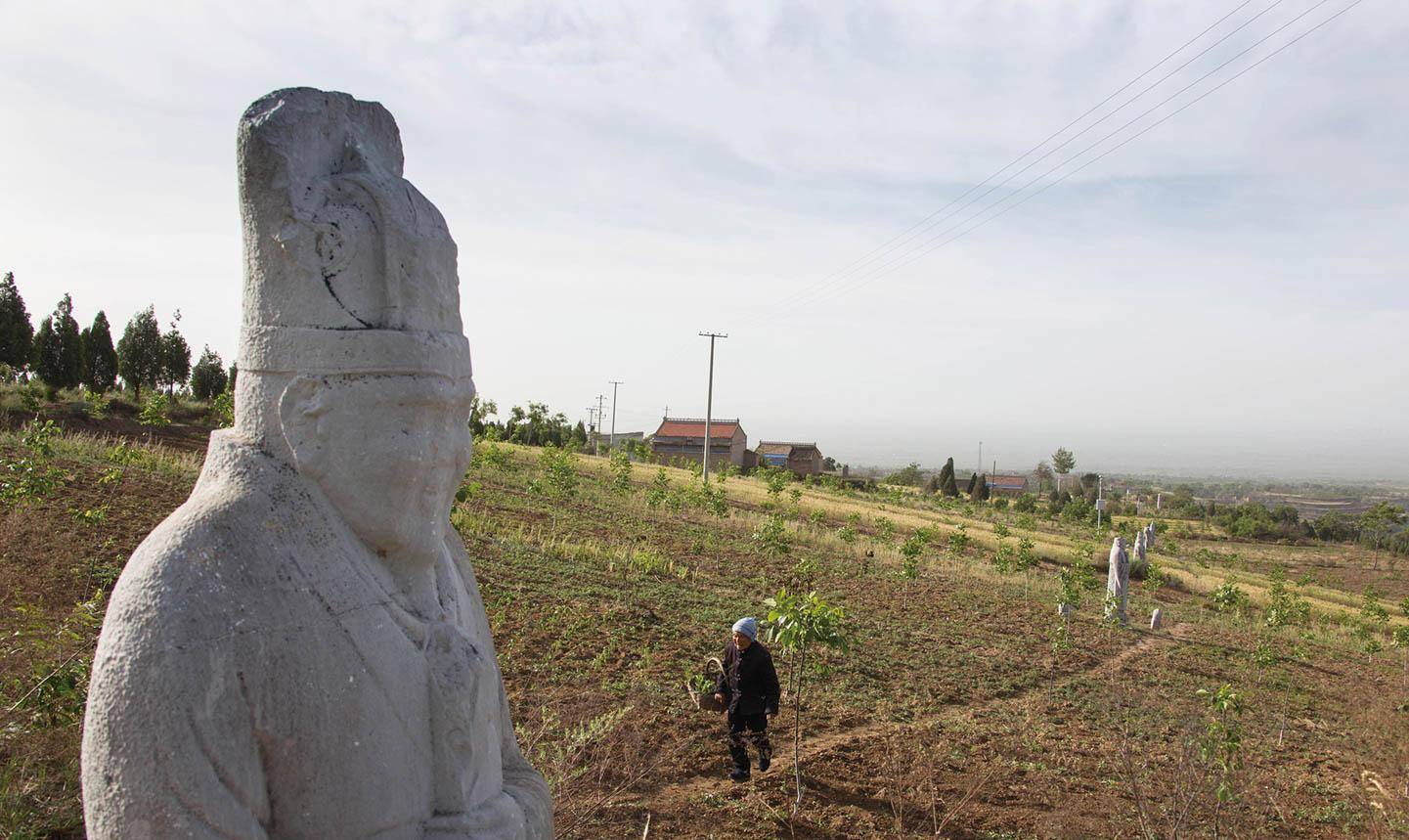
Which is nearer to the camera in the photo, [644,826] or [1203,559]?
[644,826]

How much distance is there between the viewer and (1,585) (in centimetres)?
684

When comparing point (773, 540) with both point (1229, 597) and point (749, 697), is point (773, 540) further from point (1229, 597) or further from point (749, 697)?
point (749, 697)

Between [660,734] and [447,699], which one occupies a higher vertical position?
[447,699]

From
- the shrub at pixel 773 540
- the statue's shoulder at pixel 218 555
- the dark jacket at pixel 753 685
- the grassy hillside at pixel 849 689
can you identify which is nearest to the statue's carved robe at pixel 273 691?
the statue's shoulder at pixel 218 555

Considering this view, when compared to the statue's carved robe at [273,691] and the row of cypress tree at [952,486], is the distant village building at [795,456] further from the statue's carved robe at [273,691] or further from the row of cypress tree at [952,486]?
the statue's carved robe at [273,691]

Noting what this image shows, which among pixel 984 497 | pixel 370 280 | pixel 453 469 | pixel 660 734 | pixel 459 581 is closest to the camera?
pixel 370 280

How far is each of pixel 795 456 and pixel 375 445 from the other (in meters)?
62.9

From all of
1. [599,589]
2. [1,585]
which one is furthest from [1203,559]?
[1,585]

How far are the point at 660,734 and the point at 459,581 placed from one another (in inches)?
233

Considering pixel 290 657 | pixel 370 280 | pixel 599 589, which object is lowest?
pixel 599 589

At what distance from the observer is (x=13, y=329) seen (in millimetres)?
26062

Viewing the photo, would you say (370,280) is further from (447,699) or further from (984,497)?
(984,497)

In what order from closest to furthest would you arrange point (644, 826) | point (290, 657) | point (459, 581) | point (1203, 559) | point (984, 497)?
1. point (290, 657)
2. point (459, 581)
3. point (644, 826)
4. point (1203, 559)
5. point (984, 497)

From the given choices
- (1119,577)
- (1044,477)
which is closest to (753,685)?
(1119,577)
